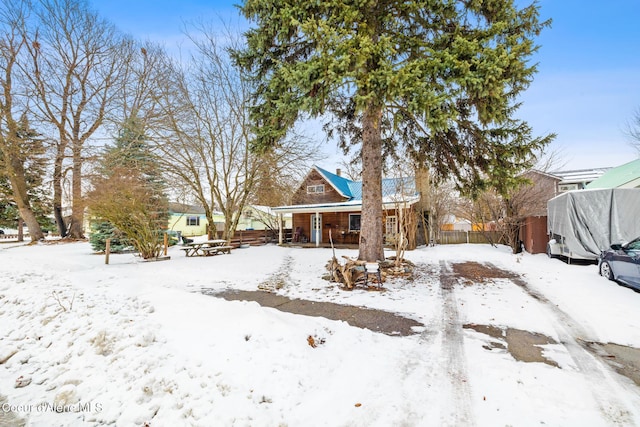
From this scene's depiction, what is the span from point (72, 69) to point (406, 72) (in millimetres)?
21192

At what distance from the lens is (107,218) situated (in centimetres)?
1038

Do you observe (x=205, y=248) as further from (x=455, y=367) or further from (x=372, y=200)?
(x=455, y=367)

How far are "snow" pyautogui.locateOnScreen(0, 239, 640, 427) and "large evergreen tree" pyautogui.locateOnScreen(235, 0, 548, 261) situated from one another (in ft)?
13.7

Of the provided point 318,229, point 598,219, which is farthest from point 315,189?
point 598,219

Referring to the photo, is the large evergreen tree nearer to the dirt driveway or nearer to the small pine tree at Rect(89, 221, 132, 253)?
the dirt driveway

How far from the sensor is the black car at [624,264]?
5.68 metres

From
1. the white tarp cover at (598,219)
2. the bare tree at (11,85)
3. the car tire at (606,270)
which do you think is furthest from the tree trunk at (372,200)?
the bare tree at (11,85)

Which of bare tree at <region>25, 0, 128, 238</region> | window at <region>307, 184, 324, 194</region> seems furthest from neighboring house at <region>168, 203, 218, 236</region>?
window at <region>307, 184, 324, 194</region>

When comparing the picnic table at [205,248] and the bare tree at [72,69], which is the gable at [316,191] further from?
the bare tree at [72,69]

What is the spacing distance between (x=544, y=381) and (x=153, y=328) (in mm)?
4387

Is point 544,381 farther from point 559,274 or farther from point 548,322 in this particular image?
point 559,274

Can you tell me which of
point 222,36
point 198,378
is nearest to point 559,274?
point 198,378

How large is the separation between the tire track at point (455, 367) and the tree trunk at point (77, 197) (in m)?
16.5

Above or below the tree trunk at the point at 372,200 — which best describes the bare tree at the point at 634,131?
above
